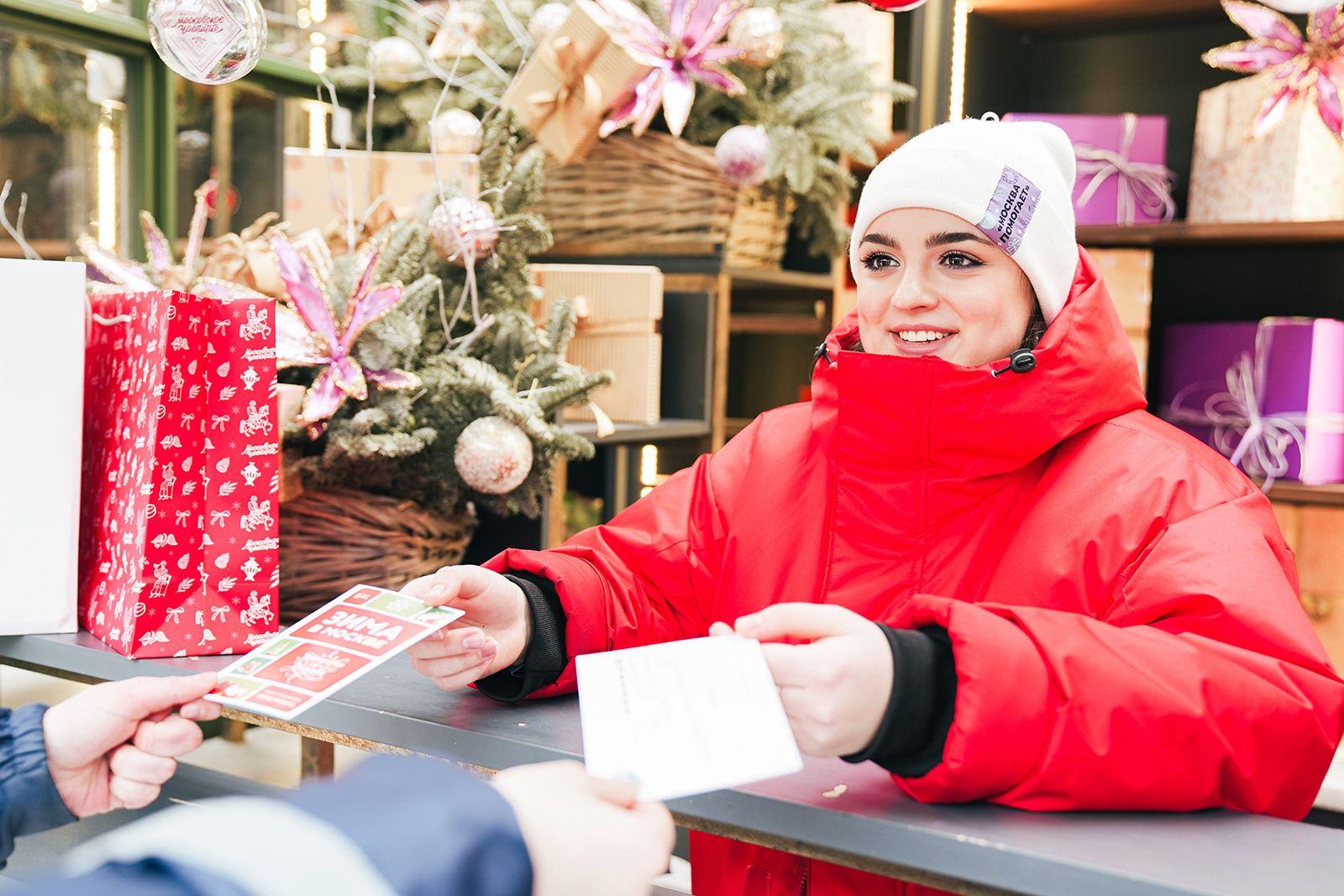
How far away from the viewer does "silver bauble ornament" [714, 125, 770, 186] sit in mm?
1976

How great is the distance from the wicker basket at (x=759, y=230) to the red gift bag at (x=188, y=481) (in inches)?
43.6

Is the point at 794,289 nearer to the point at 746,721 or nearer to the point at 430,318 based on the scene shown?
the point at 430,318

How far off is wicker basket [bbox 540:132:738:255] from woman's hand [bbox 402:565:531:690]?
1.13 meters

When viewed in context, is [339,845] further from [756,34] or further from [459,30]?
[459,30]

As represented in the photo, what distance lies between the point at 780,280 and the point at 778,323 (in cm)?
37

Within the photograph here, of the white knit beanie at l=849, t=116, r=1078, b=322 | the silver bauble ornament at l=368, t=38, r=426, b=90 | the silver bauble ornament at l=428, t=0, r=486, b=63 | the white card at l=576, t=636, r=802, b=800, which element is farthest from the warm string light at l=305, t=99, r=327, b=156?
the white card at l=576, t=636, r=802, b=800

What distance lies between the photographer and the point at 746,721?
0.75 metres

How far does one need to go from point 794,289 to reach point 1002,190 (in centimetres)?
144

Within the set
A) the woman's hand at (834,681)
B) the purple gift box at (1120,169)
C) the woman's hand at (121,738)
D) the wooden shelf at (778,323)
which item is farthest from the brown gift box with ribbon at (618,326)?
the woman's hand at (834,681)

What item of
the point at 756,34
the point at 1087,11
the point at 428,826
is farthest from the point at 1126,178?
the point at 428,826

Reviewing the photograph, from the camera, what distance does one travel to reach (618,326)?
→ 6.75ft

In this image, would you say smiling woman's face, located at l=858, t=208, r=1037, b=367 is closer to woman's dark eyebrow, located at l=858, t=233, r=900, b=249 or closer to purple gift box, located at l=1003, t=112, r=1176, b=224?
woman's dark eyebrow, located at l=858, t=233, r=900, b=249

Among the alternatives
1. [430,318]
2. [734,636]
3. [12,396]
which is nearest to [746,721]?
[734,636]

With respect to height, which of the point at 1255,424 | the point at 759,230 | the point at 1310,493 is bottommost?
the point at 1310,493
